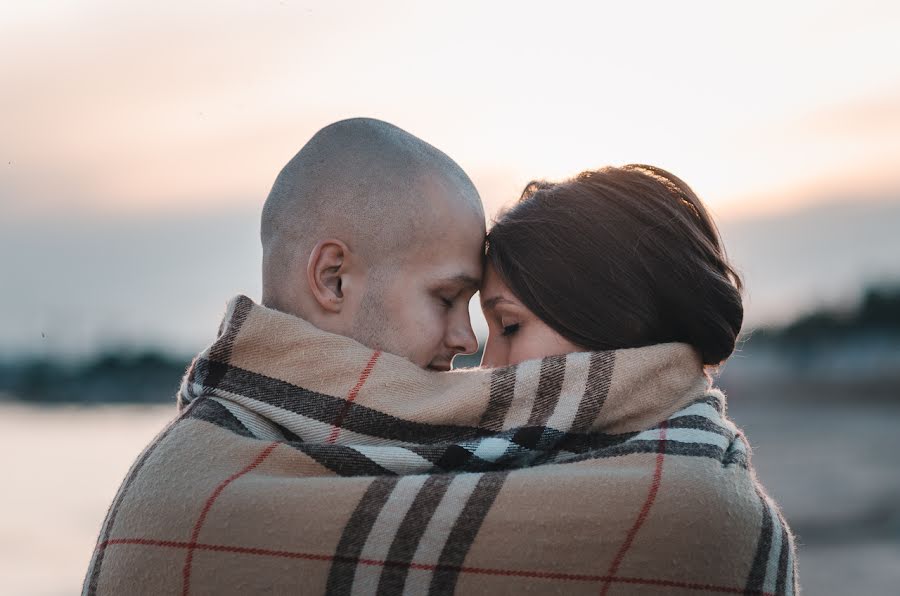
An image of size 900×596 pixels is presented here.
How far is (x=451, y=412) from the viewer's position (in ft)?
6.45

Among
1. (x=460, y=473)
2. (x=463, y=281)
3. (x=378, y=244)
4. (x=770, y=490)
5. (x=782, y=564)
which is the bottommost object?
(x=770, y=490)

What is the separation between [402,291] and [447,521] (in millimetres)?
732

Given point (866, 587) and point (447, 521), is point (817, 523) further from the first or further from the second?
point (447, 521)

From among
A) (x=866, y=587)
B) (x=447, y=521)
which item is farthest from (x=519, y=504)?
(x=866, y=587)

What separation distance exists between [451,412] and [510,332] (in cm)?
55

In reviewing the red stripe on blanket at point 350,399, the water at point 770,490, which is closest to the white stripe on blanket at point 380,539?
the red stripe on blanket at point 350,399

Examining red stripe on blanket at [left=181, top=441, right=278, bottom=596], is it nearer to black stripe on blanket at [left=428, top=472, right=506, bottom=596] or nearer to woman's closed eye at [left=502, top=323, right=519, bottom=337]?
black stripe on blanket at [left=428, top=472, right=506, bottom=596]

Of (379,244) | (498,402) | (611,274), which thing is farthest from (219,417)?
(611,274)

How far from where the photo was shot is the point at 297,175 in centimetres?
256

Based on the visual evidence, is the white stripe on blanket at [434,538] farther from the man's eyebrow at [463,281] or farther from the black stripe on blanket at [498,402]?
the man's eyebrow at [463,281]

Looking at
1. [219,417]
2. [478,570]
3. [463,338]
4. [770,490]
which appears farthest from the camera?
[770,490]

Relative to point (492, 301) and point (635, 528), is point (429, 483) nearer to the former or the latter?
point (635, 528)

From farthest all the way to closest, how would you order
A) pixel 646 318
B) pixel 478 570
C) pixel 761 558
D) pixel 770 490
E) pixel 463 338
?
pixel 770 490
pixel 463 338
pixel 646 318
pixel 761 558
pixel 478 570

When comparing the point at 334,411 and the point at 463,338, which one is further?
the point at 463,338
